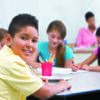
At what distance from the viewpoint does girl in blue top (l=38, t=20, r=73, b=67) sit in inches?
120

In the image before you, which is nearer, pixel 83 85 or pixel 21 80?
pixel 21 80

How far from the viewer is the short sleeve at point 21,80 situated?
151cm

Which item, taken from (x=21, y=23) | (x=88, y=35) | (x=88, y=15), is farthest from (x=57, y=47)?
(x=88, y=35)

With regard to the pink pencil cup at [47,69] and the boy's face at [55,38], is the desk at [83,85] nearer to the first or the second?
the pink pencil cup at [47,69]

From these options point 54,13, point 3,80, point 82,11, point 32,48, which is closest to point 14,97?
point 3,80

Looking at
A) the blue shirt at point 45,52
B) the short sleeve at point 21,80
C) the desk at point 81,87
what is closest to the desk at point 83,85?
the desk at point 81,87

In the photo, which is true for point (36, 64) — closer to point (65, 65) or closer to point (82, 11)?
point (65, 65)

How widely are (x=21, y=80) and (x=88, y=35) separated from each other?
4357 mm

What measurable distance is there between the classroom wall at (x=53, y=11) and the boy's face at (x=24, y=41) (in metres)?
2.85

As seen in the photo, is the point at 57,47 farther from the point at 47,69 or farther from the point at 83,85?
the point at 83,85

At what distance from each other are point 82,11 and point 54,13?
70 centimetres

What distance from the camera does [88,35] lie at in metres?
5.78

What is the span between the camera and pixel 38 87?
1543mm

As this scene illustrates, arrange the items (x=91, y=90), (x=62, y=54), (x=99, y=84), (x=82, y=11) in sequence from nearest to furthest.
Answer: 1. (x=91, y=90)
2. (x=99, y=84)
3. (x=62, y=54)
4. (x=82, y=11)
